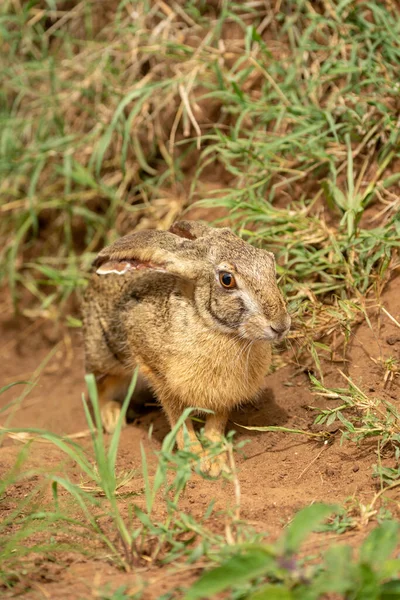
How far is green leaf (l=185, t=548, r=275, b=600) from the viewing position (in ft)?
7.53

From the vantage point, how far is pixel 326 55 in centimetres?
559

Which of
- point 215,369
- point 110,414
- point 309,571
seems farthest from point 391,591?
point 110,414

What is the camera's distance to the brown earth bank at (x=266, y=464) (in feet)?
9.74

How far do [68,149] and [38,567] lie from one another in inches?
163

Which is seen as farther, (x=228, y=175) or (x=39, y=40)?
(x=39, y=40)

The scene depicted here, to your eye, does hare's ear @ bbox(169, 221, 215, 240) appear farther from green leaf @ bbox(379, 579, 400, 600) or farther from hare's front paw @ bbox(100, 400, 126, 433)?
green leaf @ bbox(379, 579, 400, 600)

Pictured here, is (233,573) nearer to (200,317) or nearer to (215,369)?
(215,369)

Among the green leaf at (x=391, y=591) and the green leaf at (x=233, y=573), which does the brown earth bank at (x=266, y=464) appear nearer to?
the green leaf at (x=233, y=573)

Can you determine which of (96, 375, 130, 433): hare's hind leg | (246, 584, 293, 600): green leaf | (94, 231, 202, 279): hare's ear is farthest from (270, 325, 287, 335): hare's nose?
(96, 375, 130, 433): hare's hind leg

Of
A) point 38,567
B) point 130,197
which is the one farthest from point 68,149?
point 38,567

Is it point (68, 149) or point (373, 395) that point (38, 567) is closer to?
point (373, 395)

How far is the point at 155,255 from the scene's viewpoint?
4285 millimetres

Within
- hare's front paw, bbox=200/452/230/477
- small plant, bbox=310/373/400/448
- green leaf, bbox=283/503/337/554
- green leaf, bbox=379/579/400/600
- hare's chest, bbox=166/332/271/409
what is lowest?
hare's front paw, bbox=200/452/230/477

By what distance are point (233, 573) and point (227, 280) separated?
1.99 m
